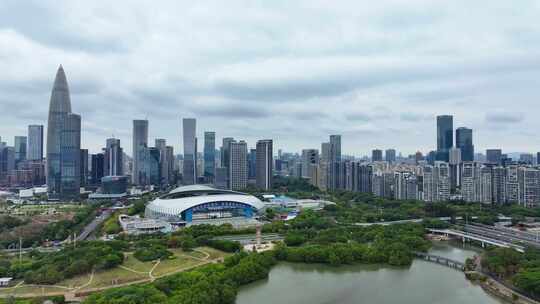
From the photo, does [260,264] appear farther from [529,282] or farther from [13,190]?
[13,190]

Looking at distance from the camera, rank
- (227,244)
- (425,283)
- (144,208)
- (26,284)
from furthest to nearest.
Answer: (144,208), (227,244), (425,283), (26,284)

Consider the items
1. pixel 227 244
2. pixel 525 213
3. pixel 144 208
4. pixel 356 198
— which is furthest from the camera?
pixel 356 198

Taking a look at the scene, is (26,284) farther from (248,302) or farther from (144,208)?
(144,208)

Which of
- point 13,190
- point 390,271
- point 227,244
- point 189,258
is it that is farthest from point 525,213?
point 13,190

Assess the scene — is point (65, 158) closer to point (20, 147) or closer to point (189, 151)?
point (189, 151)

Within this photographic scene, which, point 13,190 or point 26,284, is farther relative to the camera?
point 13,190

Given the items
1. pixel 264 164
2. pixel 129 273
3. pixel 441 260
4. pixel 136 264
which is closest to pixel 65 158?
pixel 264 164
